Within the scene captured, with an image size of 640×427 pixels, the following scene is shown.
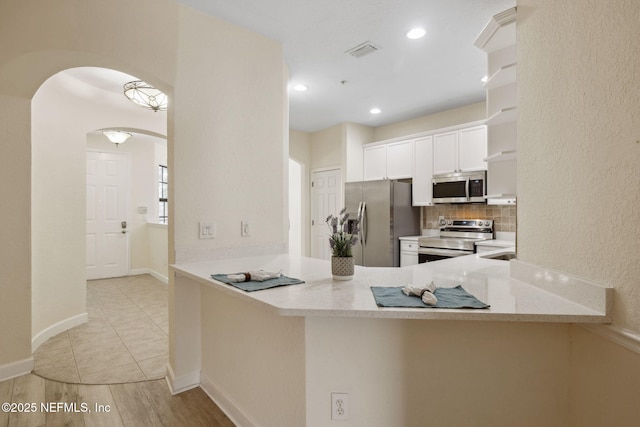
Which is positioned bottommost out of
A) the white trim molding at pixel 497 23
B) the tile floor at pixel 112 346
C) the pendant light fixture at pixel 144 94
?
the tile floor at pixel 112 346

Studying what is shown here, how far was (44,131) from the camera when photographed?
3.06m

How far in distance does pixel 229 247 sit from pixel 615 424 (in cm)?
217

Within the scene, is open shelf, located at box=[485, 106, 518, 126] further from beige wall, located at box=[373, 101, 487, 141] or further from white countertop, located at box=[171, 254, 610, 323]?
beige wall, located at box=[373, 101, 487, 141]

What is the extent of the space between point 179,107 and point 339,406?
2051 mm

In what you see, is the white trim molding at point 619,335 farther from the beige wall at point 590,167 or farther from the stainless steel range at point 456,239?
the stainless steel range at point 456,239

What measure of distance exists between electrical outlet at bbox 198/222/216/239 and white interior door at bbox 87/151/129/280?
464 centimetres

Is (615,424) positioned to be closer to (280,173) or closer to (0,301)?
(280,173)

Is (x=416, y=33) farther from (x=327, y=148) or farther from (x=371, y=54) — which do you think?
(x=327, y=148)

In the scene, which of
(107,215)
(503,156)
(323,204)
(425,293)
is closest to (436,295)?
(425,293)

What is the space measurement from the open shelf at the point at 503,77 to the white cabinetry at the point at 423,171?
251 cm

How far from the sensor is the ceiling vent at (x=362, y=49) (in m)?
2.82

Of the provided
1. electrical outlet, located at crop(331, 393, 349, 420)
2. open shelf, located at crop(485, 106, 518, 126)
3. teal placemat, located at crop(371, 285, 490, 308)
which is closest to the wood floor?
electrical outlet, located at crop(331, 393, 349, 420)

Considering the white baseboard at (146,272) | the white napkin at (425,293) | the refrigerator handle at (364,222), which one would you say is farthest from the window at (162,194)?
the white napkin at (425,293)

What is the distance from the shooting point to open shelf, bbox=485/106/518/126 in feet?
6.17
